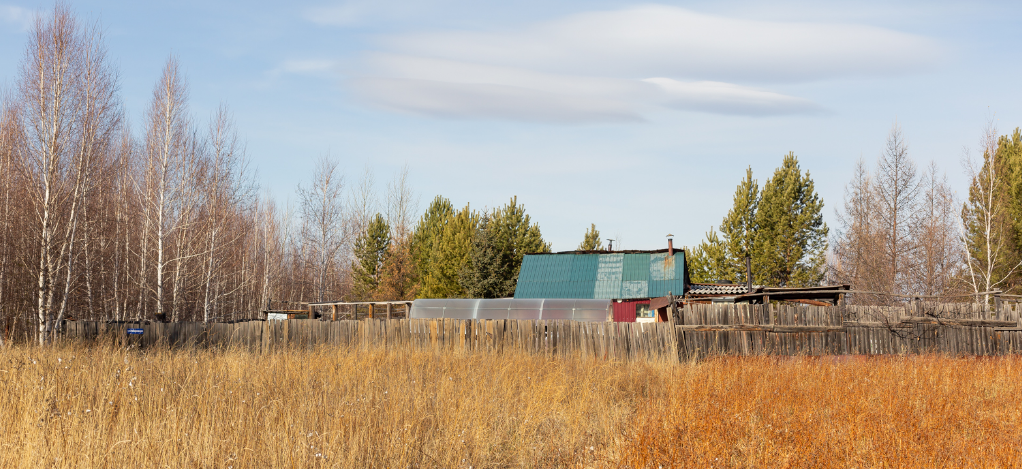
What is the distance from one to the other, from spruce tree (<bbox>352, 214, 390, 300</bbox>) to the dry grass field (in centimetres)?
3767

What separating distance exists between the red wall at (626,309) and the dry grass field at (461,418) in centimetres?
1824

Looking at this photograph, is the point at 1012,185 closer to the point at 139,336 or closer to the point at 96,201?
the point at 139,336

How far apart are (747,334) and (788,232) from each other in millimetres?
28660

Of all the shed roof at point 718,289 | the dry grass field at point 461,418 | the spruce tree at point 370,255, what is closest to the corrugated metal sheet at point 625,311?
the shed roof at point 718,289

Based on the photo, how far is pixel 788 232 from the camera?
40.8 m

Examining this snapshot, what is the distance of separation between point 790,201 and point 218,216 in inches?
1320

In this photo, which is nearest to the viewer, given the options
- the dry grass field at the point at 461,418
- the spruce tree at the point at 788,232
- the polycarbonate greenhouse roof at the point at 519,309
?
the dry grass field at the point at 461,418

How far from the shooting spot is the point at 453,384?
845 centimetres

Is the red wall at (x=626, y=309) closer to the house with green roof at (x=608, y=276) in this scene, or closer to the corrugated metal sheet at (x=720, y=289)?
the house with green roof at (x=608, y=276)

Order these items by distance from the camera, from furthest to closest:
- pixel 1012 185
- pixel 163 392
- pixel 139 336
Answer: pixel 1012 185
pixel 139 336
pixel 163 392

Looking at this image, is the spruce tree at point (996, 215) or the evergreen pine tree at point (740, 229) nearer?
the spruce tree at point (996, 215)

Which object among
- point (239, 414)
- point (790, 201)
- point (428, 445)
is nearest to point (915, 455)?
point (428, 445)

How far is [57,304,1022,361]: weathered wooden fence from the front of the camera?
48.9 ft

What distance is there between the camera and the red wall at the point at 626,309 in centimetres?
2883
